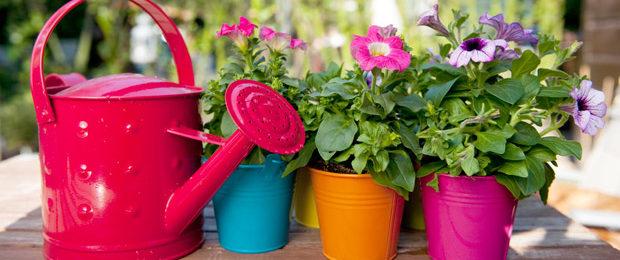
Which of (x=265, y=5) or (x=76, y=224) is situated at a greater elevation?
(x=265, y=5)

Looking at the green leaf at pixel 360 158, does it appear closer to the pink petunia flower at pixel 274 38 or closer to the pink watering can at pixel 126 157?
the pink watering can at pixel 126 157

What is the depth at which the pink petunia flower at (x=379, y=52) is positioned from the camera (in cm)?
76

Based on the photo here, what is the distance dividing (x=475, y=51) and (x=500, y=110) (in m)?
0.11

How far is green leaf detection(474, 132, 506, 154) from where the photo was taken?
76 centimetres

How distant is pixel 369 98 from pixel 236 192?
0.87ft

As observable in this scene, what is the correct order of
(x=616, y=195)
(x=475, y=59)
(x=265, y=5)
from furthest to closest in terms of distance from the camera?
(x=265, y=5) < (x=616, y=195) < (x=475, y=59)

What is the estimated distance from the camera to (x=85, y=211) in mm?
838

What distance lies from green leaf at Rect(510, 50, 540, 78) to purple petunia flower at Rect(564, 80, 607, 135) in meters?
0.07

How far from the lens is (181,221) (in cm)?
87

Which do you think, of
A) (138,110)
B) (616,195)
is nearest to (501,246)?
(138,110)

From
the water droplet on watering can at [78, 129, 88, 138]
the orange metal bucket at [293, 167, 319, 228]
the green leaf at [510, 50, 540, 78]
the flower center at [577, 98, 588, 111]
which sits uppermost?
the green leaf at [510, 50, 540, 78]

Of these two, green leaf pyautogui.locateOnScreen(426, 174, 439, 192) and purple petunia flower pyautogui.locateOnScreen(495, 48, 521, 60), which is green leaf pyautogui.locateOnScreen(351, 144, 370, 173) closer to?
green leaf pyautogui.locateOnScreen(426, 174, 439, 192)

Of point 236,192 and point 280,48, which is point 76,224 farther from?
point 280,48

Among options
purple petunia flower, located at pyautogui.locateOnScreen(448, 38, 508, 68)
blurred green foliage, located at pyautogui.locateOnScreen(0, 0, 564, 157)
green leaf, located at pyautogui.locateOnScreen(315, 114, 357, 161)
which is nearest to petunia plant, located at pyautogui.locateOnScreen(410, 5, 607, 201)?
purple petunia flower, located at pyautogui.locateOnScreen(448, 38, 508, 68)
